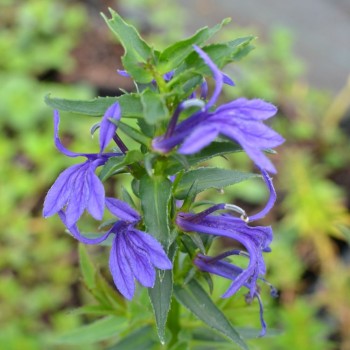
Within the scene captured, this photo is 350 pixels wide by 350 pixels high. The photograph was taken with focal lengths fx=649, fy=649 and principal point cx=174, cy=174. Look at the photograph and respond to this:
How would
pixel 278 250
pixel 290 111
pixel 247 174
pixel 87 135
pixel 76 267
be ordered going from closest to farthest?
1. pixel 247 174
2. pixel 278 250
3. pixel 76 267
4. pixel 87 135
5. pixel 290 111

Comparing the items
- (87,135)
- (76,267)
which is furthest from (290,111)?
(76,267)

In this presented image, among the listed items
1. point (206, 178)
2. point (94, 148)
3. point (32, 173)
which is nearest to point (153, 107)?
point (206, 178)

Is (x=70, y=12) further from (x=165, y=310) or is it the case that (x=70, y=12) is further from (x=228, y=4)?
(x=165, y=310)

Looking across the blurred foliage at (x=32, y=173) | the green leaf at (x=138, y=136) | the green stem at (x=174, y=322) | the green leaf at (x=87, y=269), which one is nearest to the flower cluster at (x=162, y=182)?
the green leaf at (x=138, y=136)

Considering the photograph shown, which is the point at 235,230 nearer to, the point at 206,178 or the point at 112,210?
the point at 206,178

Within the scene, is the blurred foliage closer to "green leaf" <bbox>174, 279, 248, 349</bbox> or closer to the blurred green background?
the blurred green background

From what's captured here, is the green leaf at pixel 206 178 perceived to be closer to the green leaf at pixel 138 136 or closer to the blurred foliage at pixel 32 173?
the green leaf at pixel 138 136
